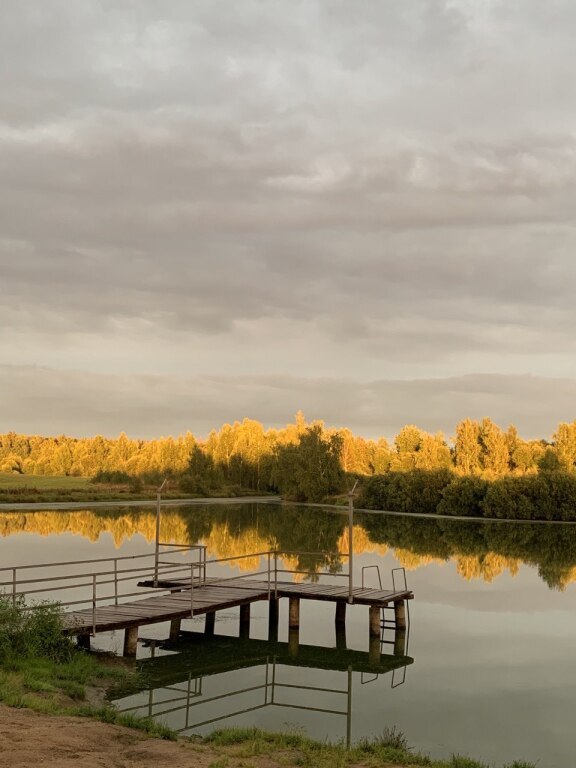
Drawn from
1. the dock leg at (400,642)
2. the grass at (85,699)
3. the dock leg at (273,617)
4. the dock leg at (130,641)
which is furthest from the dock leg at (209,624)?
the dock leg at (400,642)

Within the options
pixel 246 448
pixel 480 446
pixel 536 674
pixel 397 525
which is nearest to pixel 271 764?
pixel 536 674

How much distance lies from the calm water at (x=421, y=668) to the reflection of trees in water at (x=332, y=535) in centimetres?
36

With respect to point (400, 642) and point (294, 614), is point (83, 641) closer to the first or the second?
point (294, 614)

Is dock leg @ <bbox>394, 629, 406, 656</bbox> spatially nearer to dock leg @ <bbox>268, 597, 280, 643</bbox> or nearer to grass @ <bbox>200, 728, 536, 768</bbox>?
dock leg @ <bbox>268, 597, 280, 643</bbox>

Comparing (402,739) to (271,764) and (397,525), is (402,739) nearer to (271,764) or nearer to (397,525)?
(271,764)

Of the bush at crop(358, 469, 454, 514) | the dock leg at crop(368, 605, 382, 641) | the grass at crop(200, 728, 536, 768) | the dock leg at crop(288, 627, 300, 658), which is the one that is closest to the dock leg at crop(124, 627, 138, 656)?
the dock leg at crop(288, 627, 300, 658)

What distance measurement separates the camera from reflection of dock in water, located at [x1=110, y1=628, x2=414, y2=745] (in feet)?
43.7

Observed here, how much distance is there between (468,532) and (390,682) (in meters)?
34.3

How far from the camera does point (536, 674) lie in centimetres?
1656

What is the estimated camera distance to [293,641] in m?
18.9

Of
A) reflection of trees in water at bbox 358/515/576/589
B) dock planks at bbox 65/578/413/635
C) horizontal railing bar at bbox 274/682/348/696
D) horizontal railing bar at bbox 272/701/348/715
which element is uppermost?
dock planks at bbox 65/578/413/635

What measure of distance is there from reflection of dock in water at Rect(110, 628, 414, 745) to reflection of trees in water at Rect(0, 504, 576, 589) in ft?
39.7

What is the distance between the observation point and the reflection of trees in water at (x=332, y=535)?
34.2 meters

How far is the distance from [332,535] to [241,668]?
2952 centimetres
